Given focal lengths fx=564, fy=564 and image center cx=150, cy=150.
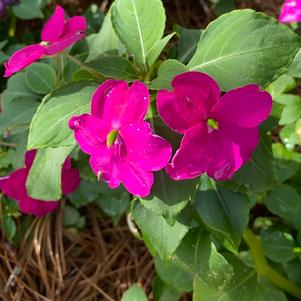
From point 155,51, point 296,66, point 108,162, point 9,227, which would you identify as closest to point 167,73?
point 155,51

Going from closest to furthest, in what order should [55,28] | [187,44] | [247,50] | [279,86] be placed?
[247,50] < [55,28] < [187,44] < [279,86]

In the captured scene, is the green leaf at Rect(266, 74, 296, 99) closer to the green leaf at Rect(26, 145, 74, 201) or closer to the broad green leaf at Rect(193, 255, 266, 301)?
the broad green leaf at Rect(193, 255, 266, 301)

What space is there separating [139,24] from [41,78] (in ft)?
1.27

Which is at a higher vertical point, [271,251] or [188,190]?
[188,190]

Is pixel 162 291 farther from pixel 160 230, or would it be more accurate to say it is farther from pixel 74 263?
pixel 160 230

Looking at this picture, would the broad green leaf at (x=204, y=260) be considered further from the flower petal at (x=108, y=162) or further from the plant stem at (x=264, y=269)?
the flower petal at (x=108, y=162)

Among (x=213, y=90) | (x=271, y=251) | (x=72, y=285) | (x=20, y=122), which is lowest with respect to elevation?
(x=72, y=285)

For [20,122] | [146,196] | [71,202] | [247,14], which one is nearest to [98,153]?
[146,196]

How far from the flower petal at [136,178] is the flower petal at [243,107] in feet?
0.42

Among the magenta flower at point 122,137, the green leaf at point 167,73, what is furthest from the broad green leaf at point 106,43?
the magenta flower at point 122,137

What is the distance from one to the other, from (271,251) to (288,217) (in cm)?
11

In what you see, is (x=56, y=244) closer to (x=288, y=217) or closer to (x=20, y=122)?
(x=20, y=122)

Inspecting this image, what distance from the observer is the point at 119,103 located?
80cm

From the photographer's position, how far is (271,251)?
129 centimetres
